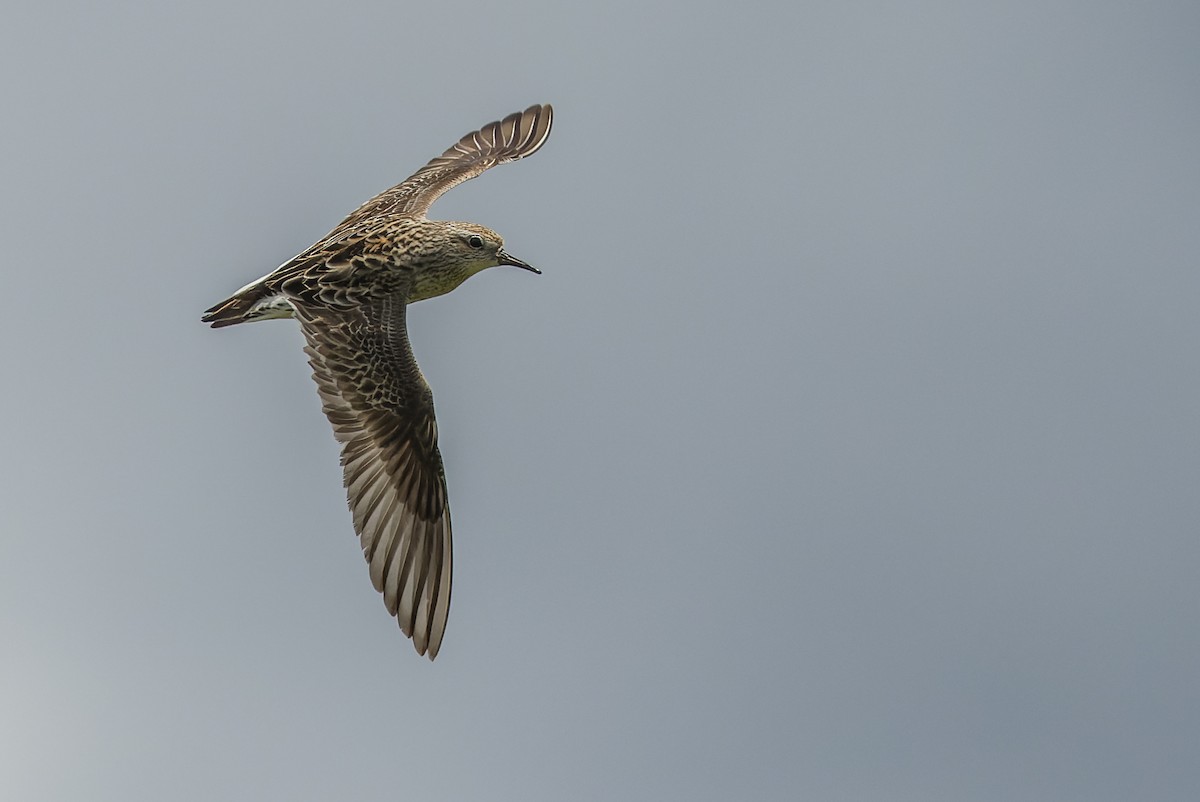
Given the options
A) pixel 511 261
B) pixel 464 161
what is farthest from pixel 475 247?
pixel 464 161

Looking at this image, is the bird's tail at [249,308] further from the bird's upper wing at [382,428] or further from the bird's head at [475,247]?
the bird's head at [475,247]

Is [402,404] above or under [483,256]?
under

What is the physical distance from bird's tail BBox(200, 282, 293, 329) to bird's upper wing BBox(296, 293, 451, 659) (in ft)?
1.21

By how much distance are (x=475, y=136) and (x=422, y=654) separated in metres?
8.89

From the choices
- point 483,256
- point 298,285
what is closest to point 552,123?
point 483,256

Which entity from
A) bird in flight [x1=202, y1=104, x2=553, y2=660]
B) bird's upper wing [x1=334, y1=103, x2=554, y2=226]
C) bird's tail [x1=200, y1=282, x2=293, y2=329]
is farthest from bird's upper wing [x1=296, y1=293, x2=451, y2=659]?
bird's upper wing [x1=334, y1=103, x2=554, y2=226]

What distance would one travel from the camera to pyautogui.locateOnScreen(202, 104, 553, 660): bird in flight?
17.4 meters

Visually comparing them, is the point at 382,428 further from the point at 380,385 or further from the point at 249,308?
the point at 249,308

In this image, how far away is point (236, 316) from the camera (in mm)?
18125

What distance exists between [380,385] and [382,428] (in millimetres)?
432

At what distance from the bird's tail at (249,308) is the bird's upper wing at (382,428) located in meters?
0.37

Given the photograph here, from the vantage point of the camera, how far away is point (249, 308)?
1806cm

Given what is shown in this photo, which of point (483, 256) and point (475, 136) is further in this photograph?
point (475, 136)

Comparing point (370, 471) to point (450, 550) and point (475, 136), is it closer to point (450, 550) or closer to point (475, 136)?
point (450, 550)
